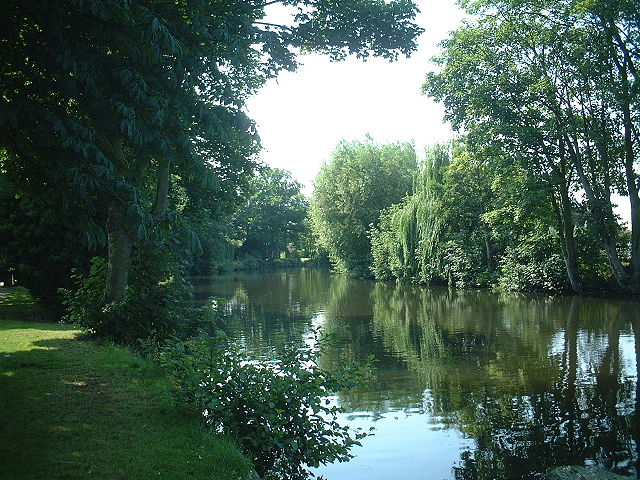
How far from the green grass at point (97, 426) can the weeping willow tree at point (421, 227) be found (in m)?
27.3

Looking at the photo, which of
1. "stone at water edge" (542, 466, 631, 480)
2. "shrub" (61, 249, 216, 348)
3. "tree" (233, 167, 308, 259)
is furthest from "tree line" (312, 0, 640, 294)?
"tree" (233, 167, 308, 259)

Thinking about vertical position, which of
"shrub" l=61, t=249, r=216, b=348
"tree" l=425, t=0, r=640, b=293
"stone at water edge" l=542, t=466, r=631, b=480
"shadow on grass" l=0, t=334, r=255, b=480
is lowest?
"stone at water edge" l=542, t=466, r=631, b=480

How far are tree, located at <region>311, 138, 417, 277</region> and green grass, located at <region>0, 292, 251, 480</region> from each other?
4015 centimetres

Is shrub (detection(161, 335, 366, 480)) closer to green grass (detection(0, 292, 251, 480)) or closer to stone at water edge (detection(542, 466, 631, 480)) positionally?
green grass (detection(0, 292, 251, 480))

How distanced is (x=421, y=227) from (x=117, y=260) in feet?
87.1

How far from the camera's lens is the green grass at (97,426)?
4.61m

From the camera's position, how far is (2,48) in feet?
22.0

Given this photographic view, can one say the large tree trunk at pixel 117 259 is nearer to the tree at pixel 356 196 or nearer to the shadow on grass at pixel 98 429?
the shadow on grass at pixel 98 429

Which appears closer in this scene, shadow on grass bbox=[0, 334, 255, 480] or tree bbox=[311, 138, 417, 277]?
shadow on grass bbox=[0, 334, 255, 480]

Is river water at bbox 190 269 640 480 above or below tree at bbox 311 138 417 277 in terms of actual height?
below

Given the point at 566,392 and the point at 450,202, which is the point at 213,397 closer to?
the point at 566,392

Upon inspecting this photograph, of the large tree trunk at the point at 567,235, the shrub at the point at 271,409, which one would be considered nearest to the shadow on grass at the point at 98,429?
the shrub at the point at 271,409

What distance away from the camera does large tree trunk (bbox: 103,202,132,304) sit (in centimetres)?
1097

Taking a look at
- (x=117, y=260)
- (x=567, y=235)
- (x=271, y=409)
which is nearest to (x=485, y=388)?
(x=271, y=409)
